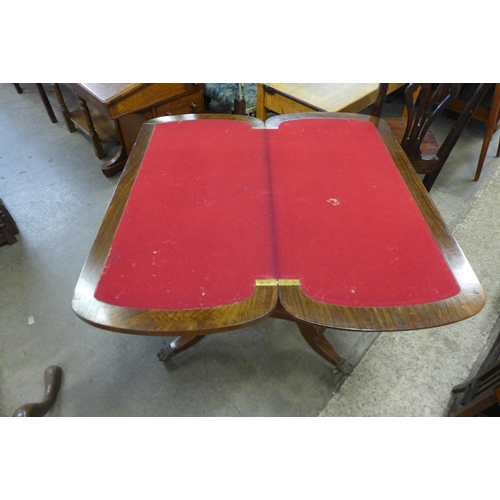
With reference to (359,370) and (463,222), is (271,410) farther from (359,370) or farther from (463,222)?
(463,222)

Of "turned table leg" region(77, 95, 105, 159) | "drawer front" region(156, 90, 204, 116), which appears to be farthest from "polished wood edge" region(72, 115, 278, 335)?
"turned table leg" region(77, 95, 105, 159)

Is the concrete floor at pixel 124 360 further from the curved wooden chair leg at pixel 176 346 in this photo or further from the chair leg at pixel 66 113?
the chair leg at pixel 66 113

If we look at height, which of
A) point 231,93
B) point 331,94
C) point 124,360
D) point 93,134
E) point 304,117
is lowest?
point 124,360

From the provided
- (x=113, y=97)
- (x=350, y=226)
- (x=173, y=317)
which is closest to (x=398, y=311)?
(x=350, y=226)

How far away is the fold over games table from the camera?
2.41 ft

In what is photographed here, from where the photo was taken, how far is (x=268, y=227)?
35.4 inches

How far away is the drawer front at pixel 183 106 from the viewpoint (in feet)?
6.76

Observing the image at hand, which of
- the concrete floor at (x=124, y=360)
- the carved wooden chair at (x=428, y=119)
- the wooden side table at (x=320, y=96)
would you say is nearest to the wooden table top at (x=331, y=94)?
the wooden side table at (x=320, y=96)

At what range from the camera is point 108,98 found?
5.63 ft

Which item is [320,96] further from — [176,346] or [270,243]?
[176,346]

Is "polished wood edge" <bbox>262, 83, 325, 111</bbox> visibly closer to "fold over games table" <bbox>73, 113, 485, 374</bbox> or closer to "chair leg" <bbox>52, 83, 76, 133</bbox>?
"fold over games table" <bbox>73, 113, 485, 374</bbox>

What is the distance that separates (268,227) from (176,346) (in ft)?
2.59

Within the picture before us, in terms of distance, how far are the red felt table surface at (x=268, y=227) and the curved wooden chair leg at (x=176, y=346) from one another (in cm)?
69

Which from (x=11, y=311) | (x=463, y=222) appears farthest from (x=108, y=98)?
(x=463, y=222)
